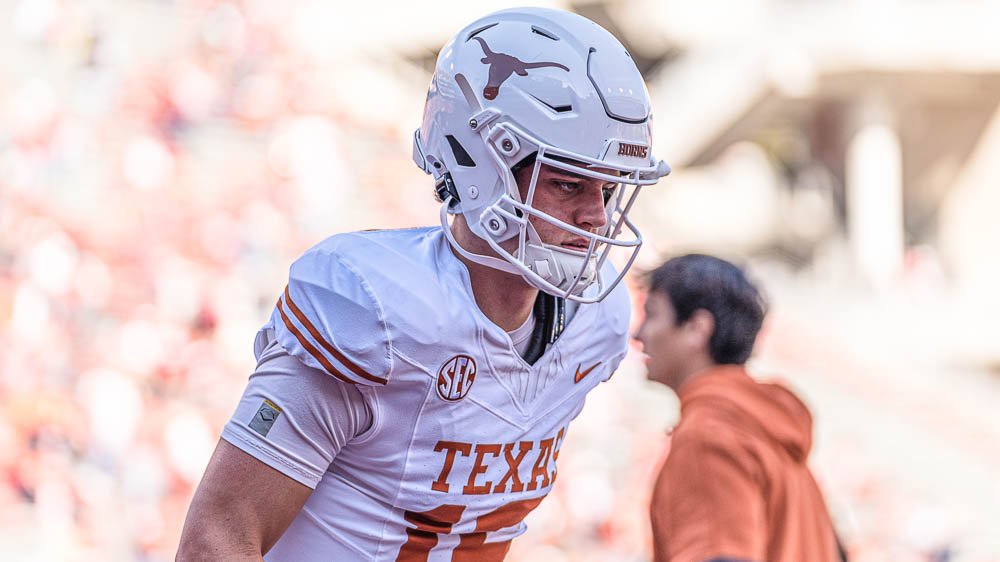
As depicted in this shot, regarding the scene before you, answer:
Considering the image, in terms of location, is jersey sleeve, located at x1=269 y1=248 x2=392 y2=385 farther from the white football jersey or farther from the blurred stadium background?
the blurred stadium background

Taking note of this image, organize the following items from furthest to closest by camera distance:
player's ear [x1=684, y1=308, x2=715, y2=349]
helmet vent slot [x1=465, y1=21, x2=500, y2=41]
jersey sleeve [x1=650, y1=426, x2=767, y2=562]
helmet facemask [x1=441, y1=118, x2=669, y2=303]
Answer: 1. player's ear [x1=684, y1=308, x2=715, y2=349]
2. jersey sleeve [x1=650, y1=426, x2=767, y2=562]
3. helmet vent slot [x1=465, y1=21, x2=500, y2=41]
4. helmet facemask [x1=441, y1=118, x2=669, y2=303]

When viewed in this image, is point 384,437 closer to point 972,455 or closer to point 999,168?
point 972,455

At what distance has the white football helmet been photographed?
5.10 ft

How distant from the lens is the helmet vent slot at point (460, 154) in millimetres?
1629

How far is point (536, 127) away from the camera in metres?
1.56

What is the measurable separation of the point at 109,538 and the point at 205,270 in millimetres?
2289

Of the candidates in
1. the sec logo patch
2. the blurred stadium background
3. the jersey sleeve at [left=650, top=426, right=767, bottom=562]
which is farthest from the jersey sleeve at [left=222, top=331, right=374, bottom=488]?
the blurred stadium background

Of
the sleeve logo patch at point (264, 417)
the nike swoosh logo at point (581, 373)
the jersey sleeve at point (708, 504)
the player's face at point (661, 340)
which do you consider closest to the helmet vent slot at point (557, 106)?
the nike swoosh logo at point (581, 373)

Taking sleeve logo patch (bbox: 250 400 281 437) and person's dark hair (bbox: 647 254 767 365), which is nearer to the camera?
sleeve logo patch (bbox: 250 400 281 437)

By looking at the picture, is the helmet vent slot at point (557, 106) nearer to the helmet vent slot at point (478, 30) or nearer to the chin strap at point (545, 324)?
the helmet vent slot at point (478, 30)

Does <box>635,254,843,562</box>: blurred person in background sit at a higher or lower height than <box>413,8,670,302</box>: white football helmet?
lower

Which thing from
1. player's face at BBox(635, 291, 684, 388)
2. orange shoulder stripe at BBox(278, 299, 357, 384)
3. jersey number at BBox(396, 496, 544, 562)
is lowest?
player's face at BBox(635, 291, 684, 388)

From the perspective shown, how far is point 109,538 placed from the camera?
5.81 meters

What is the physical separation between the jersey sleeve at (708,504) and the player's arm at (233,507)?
829 mm
